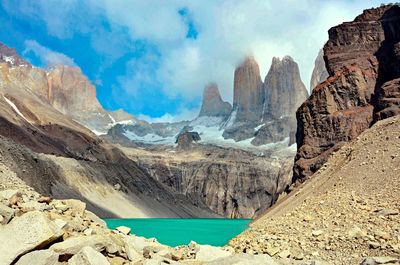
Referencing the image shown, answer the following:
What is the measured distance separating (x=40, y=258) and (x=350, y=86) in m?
71.2

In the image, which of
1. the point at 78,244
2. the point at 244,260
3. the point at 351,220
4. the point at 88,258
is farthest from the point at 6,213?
the point at 351,220

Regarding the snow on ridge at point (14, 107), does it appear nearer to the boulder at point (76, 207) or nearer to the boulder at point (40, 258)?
the boulder at point (76, 207)

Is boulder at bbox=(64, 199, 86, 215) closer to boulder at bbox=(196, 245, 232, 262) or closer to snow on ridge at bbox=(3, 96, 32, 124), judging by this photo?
boulder at bbox=(196, 245, 232, 262)

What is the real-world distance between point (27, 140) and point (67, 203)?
124 m

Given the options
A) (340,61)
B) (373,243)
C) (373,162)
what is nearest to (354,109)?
(340,61)

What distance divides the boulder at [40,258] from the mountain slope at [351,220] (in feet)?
34.1

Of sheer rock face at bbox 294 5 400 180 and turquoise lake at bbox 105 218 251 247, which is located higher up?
sheer rock face at bbox 294 5 400 180

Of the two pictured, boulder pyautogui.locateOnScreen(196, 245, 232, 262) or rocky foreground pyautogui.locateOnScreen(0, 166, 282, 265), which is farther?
boulder pyautogui.locateOnScreen(196, 245, 232, 262)

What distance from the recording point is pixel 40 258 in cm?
1320

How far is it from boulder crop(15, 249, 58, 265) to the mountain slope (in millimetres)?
10408

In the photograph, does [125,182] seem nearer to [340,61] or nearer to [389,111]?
[340,61]

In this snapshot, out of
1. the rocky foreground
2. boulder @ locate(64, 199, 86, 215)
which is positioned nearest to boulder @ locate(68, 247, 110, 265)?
the rocky foreground

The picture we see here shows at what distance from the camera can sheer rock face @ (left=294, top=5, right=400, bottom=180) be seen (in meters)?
73.5

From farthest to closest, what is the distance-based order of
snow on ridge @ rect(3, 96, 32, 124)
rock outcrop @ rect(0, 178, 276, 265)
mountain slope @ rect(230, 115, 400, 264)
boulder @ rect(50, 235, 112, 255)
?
1. snow on ridge @ rect(3, 96, 32, 124)
2. mountain slope @ rect(230, 115, 400, 264)
3. boulder @ rect(50, 235, 112, 255)
4. rock outcrop @ rect(0, 178, 276, 265)
